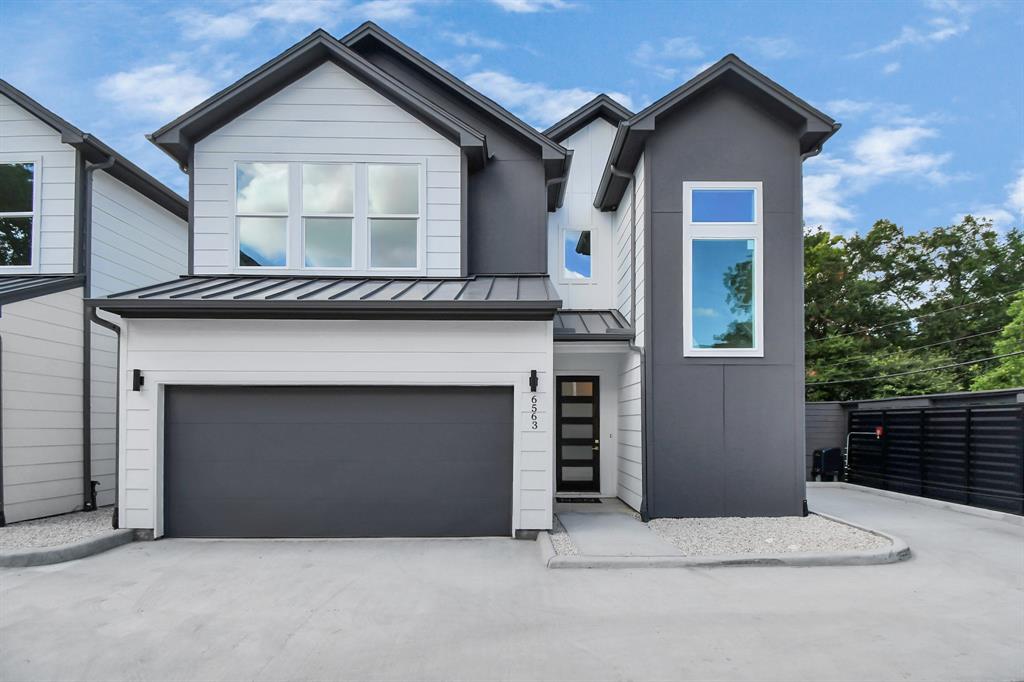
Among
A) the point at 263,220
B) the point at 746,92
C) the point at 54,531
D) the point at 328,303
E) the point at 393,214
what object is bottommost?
the point at 54,531

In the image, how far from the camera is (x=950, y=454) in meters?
11.8

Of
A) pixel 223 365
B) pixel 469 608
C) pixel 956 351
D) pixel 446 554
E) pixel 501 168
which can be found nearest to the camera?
pixel 469 608

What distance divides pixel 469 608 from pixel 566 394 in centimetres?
643

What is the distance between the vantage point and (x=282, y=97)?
1066 cm

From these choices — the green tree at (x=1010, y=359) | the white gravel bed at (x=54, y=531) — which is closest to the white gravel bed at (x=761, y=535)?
the white gravel bed at (x=54, y=531)

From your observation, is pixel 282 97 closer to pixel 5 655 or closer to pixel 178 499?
pixel 178 499

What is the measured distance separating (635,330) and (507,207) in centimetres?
290

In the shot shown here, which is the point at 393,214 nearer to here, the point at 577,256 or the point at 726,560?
the point at 577,256

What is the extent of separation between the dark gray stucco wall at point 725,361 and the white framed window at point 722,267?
117 millimetres

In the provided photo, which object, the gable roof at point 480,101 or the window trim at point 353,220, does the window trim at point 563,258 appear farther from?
the window trim at point 353,220

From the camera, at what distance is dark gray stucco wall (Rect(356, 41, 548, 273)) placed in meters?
11.1

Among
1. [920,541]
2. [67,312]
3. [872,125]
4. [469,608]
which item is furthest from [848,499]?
[872,125]

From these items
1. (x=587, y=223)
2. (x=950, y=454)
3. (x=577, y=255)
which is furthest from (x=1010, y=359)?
(x=577, y=255)

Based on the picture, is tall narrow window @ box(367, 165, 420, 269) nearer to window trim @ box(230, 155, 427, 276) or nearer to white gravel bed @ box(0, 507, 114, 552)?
window trim @ box(230, 155, 427, 276)
